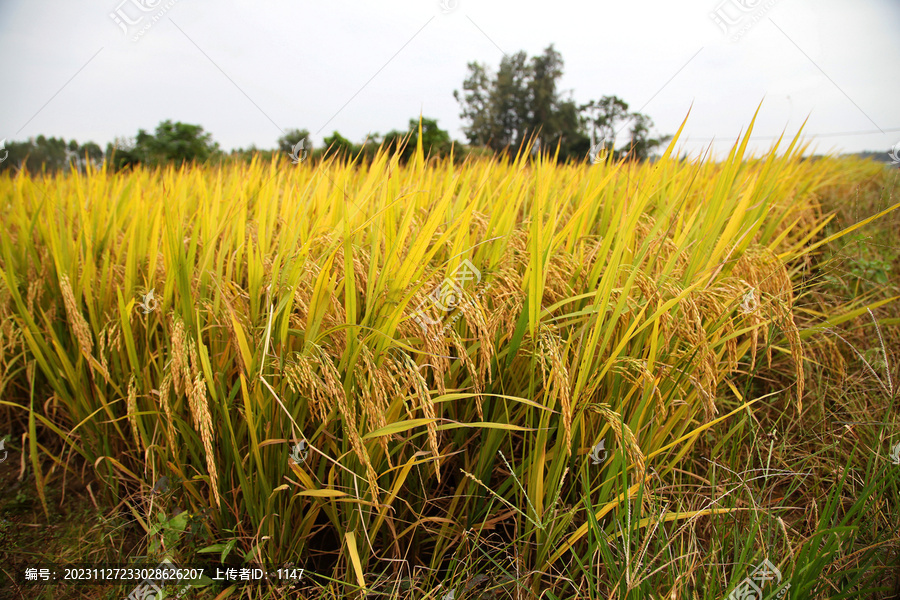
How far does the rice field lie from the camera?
1.29 m

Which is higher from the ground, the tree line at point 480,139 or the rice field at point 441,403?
the tree line at point 480,139

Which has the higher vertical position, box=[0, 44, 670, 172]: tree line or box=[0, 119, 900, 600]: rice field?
box=[0, 44, 670, 172]: tree line

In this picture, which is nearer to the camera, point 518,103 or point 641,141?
point 641,141

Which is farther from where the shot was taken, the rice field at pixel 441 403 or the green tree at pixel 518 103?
the green tree at pixel 518 103

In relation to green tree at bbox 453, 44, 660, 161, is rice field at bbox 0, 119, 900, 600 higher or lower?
lower

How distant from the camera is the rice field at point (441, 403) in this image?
1.29 metres

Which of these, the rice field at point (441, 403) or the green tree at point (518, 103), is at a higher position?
the green tree at point (518, 103)

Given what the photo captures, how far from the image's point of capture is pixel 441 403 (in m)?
1.53

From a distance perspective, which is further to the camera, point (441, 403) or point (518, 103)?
point (518, 103)

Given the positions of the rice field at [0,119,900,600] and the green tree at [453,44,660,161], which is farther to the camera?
the green tree at [453,44,660,161]

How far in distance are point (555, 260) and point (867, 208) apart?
13.4ft

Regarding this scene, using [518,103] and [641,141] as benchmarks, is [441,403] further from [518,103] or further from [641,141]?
[518,103]

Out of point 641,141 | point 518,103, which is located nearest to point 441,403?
point 641,141

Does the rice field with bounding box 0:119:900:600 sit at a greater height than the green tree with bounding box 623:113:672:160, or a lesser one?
lesser
